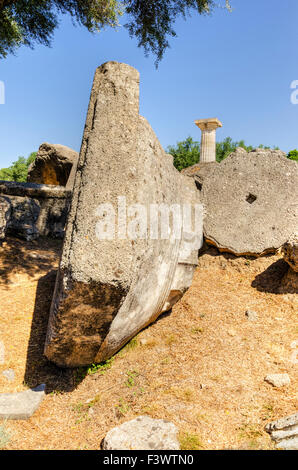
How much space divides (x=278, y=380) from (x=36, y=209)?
197 inches

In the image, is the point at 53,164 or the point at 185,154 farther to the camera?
the point at 185,154

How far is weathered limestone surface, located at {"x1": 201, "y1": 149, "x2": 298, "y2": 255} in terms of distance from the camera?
4680 mm

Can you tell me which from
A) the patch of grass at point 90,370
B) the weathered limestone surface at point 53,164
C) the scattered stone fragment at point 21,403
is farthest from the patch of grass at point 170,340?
the weathered limestone surface at point 53,164

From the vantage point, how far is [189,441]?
2.12 meters

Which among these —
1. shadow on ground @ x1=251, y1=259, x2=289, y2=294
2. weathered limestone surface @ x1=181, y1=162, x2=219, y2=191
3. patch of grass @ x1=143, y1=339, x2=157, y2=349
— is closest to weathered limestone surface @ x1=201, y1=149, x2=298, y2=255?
weathered limestone surface @ x1=181, y1=162, x2=219, y2=191

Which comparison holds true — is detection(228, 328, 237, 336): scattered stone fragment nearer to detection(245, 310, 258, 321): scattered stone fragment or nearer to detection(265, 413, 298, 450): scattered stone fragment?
detection(245, 310, 258, 321): scattered stone fragment

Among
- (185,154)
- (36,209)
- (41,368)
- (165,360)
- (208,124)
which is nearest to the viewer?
(41,368)

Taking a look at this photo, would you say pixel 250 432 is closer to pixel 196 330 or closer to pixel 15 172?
pixel 196 330

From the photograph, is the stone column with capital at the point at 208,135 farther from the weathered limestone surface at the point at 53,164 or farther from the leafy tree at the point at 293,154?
the leafy tree at the point at 293,154

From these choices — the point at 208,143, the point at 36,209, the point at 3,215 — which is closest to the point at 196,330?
the point at 3,215

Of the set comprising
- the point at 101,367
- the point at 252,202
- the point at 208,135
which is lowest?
the point at 101,367

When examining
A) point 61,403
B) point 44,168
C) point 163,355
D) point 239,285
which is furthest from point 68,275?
point 44,168

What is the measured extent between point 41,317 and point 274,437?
241 cm

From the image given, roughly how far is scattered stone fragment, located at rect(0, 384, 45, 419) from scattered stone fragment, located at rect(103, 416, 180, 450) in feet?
2.23
